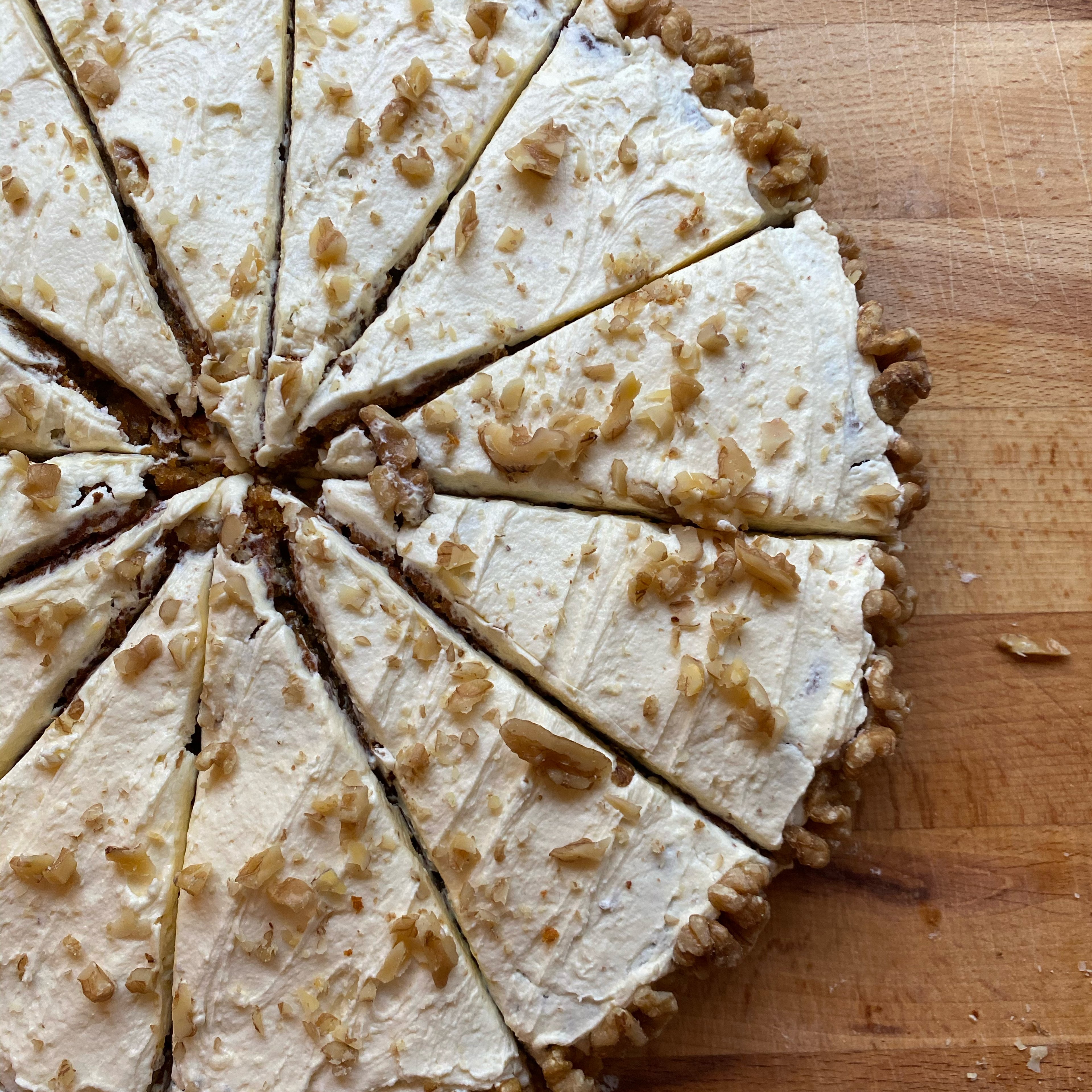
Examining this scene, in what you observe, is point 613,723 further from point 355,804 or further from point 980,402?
point 980,402

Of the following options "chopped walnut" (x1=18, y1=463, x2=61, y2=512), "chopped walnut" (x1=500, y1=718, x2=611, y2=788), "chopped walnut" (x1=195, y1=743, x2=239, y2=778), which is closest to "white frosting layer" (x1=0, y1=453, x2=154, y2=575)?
"chopped walnut" (x1=18, y1=463, x2=61, y2=512)

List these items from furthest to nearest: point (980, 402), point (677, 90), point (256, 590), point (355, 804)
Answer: point (980, 402)
point (677, 90)
point (256, 590)
point (355, 804)

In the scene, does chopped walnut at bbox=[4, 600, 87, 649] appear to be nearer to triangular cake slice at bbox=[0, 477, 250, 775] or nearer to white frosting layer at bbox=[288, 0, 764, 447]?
triangular cake slice at bbox=[0, 477, 250, 775]

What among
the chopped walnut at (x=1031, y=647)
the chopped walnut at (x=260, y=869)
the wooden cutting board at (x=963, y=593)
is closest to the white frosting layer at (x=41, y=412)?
the chopped walnut at (x=260, y=869)

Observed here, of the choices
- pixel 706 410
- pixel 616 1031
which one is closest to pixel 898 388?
pixel 706 410

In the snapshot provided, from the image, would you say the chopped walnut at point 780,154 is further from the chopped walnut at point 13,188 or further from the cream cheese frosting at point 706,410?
→ the chopped walnut at point 13,188

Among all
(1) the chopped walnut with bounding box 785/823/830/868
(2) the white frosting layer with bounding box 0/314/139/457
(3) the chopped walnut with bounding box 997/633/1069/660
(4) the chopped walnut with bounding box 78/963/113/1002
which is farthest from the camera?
(3) the chopped walnut with bounding box 997/633/1069/660

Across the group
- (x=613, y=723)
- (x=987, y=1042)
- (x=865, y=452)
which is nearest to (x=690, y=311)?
(x=865, y=452)

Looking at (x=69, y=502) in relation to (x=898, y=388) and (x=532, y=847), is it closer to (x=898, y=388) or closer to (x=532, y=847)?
(x=532, y=847)
